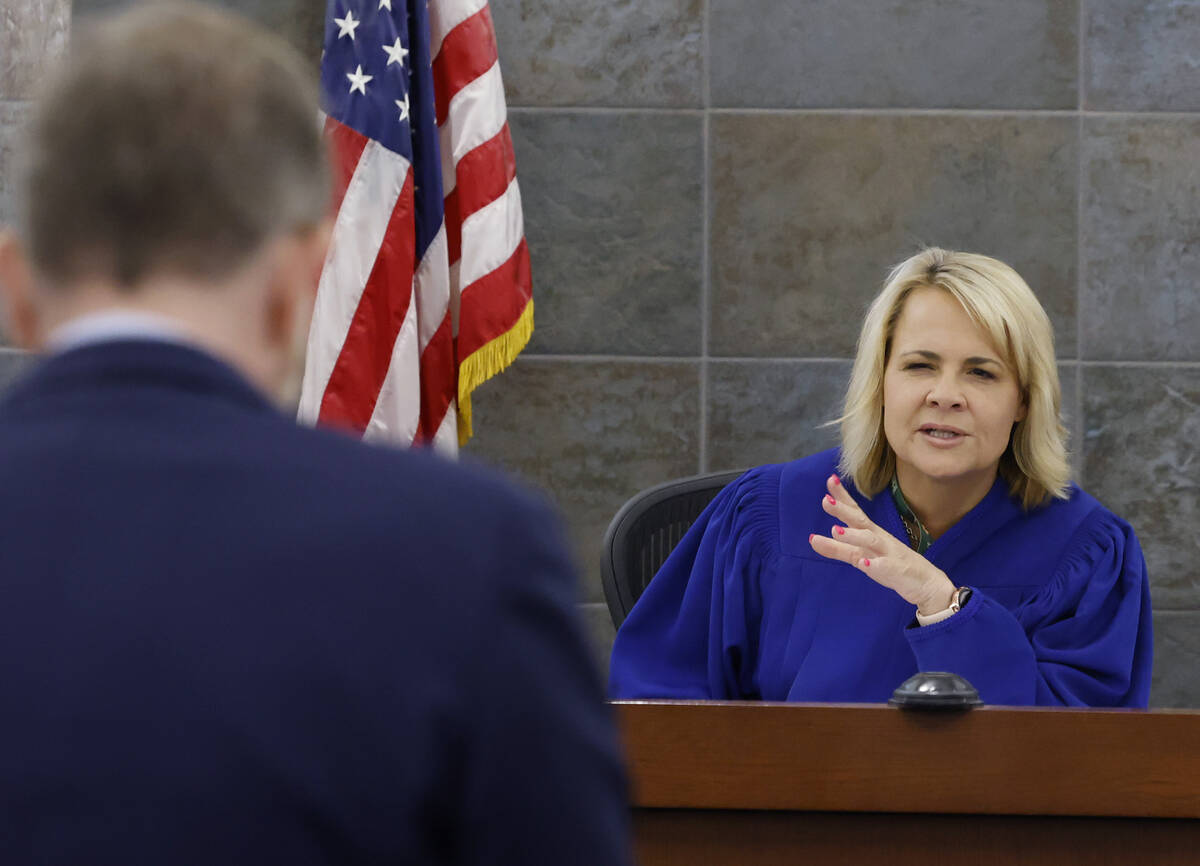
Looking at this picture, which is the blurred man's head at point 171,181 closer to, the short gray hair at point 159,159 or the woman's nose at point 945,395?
the short gray hair at point 159,159

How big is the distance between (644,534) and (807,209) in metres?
1.38

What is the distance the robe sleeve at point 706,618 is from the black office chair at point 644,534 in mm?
275

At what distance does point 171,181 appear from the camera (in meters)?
0.64

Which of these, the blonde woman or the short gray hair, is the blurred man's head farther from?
the blonde woman

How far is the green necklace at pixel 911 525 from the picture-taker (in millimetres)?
2348

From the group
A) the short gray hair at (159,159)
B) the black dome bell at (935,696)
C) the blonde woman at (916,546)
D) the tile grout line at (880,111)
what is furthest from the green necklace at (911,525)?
the short gray hair at (159,159)

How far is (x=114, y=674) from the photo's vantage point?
0.59m

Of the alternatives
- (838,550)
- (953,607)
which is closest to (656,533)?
(838,550)

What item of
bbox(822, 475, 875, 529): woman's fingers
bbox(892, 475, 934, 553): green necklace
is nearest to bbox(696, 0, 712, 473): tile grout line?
bbox(892, 475, 934, 553): green necklace

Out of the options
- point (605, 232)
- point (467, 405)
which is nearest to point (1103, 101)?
point (605, 232)

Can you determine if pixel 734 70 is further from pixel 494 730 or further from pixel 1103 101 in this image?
pixel 494 730

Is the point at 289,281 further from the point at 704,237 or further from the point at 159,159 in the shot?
the point at 704,237

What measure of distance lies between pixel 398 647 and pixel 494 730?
6cm

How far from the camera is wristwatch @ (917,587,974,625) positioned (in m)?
2.09
